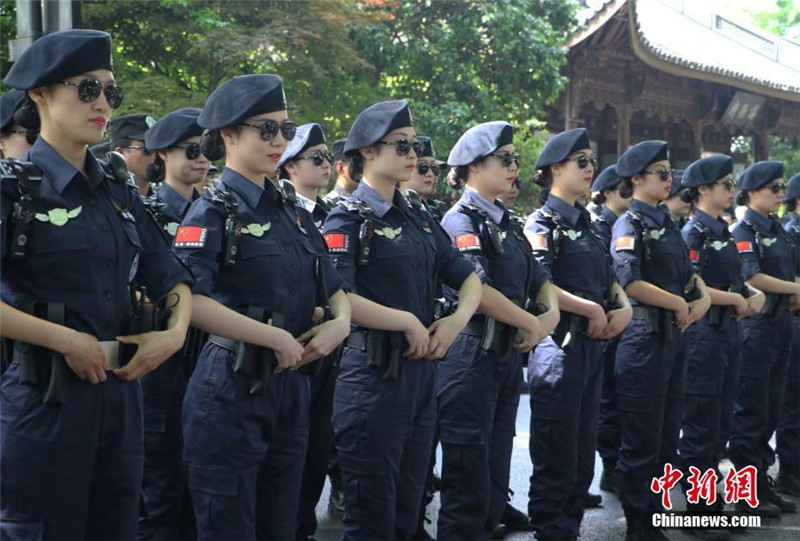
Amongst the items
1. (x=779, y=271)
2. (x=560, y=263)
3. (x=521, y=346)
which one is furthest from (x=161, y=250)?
(x=779, y=271)

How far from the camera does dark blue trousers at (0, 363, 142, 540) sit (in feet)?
10.1

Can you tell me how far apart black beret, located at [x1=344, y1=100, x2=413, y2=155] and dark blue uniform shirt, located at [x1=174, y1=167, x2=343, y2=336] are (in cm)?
80

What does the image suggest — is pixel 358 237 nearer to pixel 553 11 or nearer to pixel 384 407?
pixel 384 407

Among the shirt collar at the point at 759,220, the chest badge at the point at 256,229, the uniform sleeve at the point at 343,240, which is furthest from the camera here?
the shirt collar at the point at 759,220

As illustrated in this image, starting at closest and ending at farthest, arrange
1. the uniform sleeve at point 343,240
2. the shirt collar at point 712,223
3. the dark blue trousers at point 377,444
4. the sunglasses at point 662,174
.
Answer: the dark blue trousers at point 377,444 < the uniform sleeve at point 343,240 < the sunglasses at point 662,174 < the shirt collar at point 712,223

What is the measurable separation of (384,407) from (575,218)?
2200mm

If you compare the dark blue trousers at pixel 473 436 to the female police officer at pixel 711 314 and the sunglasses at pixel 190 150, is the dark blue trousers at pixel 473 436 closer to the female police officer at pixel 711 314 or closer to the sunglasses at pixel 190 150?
the sunglasses at pixel 190 150

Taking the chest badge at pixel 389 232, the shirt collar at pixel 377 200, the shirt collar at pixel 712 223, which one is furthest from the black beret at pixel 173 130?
the shirt collar at pixel 712 223

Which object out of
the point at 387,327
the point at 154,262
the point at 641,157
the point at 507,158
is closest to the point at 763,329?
→ the point at 641,157

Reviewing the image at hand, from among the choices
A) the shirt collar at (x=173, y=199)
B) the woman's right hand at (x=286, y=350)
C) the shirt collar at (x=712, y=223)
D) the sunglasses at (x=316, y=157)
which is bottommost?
the shirt collar at (x=712, y=223)

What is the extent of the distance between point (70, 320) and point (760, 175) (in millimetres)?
6190

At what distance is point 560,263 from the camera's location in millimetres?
5973

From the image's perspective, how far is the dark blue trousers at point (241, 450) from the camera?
12.0 ft

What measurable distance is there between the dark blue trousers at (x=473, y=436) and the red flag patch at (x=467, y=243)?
0.46m
